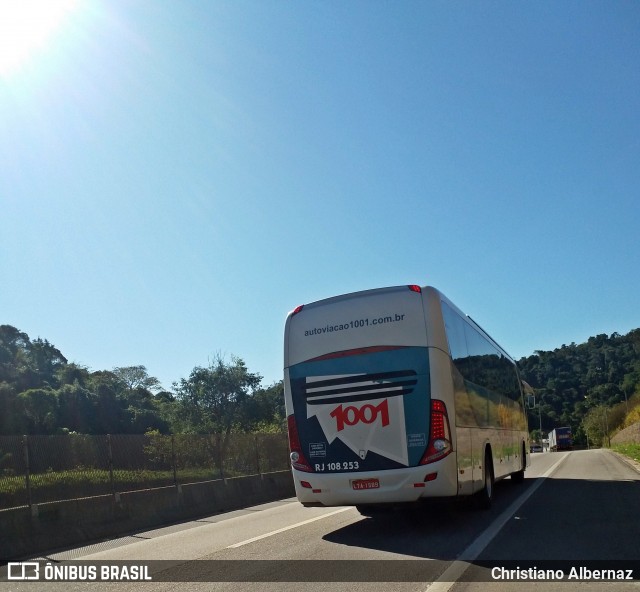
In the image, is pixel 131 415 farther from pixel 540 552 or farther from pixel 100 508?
pixel 540 552

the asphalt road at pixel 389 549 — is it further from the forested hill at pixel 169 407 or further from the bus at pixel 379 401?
the forested hill at pixel 169 407

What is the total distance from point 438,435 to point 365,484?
4.24ft

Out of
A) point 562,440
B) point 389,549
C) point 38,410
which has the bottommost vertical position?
point 562,440

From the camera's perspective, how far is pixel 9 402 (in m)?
66.4

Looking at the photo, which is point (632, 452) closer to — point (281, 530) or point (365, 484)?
point (281, 530)

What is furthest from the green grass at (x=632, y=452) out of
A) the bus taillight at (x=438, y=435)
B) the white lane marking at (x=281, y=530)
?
the bus taillight at (x=438, y=435)

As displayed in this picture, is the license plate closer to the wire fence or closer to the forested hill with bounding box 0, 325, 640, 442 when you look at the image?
the wire fence

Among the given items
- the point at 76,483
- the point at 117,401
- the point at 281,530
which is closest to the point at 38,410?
the point at 117,401

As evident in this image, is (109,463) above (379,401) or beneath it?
beneath

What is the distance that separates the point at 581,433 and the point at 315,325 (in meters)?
134

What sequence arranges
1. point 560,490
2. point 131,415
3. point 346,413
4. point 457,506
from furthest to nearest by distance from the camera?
point 131,415 → point 560,490 → point 457,506 → point 346,413

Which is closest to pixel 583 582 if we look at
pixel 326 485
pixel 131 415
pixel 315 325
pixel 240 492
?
pixel 326 485

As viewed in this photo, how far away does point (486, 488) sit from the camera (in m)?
12.5

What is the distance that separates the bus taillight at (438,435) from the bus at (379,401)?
14 mm
